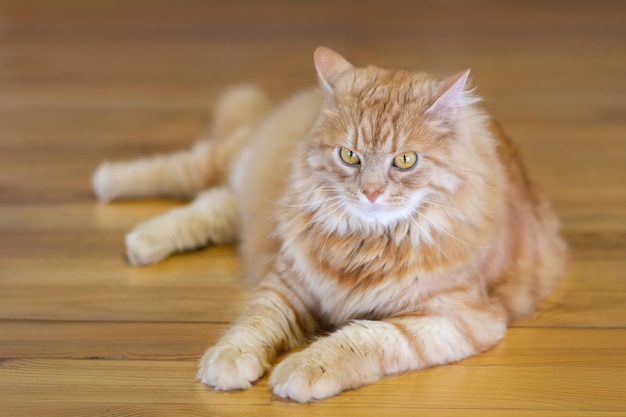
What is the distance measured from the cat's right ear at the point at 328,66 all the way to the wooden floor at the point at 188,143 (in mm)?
658

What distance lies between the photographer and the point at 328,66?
204cm

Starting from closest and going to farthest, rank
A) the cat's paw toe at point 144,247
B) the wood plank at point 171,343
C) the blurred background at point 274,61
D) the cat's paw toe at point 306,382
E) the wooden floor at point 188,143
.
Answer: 1. the cat's paw toe at point 306,382
2. the wooden floor at point 188,143
3. the wood plank at point 171,343
4. the cat's paw toe at point 144,247
5. the blurred background at point 274,61

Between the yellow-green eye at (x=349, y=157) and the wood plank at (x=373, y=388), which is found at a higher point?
the yellow-green eye at (x=349, y=157)

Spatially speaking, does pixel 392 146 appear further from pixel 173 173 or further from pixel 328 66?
pixel 173 173

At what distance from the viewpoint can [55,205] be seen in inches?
111

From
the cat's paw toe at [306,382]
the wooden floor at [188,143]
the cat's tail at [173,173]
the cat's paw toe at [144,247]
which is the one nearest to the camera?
the cat's paw toe at [306,382]

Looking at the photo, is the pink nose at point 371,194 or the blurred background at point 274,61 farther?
the blurred background at point 274,61

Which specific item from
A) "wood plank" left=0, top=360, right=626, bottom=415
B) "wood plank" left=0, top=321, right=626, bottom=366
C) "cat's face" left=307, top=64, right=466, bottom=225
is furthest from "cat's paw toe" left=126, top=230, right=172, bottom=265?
"cat's face" left=307, top=64, right=466, bottom=225

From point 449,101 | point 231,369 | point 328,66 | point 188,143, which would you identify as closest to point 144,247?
point 231,369

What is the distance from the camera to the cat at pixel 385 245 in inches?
74.0

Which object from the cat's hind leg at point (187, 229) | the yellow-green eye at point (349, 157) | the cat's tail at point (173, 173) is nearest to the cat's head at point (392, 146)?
the yellow-green eye at point (349, 157)

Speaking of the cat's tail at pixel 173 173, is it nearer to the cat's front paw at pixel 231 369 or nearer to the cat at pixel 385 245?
the cat at pixel 385 245

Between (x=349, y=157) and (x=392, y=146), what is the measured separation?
0.10 meters

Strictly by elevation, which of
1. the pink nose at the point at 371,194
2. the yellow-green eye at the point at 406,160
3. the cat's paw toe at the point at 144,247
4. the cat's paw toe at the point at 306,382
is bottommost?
the cat's paw toe at the point at 306,382
